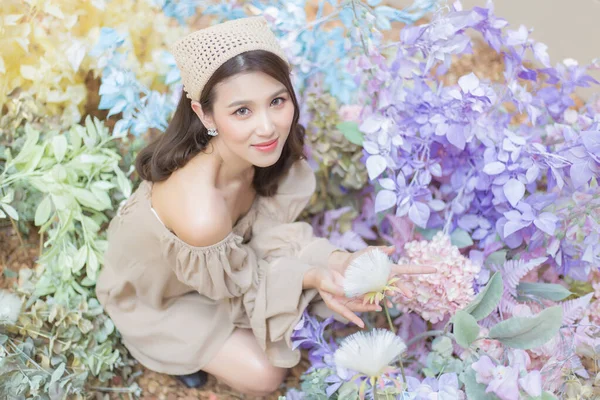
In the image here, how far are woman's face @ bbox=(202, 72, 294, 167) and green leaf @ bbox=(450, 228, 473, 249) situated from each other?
61 centimetres

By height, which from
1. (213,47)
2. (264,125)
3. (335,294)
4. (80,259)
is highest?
(213,47)

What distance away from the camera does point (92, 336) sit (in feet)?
5.54

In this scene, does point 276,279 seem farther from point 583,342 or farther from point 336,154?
point 583,342

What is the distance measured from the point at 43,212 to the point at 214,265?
0.64m

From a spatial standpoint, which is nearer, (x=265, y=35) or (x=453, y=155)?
(x=265, y=35)

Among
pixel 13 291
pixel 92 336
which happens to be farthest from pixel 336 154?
pixel 13 291

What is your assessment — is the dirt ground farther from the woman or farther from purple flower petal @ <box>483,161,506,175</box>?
purple flower petal @ <box>483,161,506,175</box>

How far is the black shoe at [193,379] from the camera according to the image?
1.74 meters

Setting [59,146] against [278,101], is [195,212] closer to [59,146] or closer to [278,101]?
[278,101]

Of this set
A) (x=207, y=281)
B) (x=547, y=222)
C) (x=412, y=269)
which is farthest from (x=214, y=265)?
(x=547, y=222)

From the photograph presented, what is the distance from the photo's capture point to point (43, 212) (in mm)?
1692

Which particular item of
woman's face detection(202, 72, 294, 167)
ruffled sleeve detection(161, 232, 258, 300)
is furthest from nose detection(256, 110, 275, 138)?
ruffled sleeve detection(161, 232, 258, 300)

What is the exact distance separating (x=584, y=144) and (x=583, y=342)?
1.55 feet

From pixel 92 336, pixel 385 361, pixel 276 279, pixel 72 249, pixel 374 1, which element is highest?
pixel 374 1
